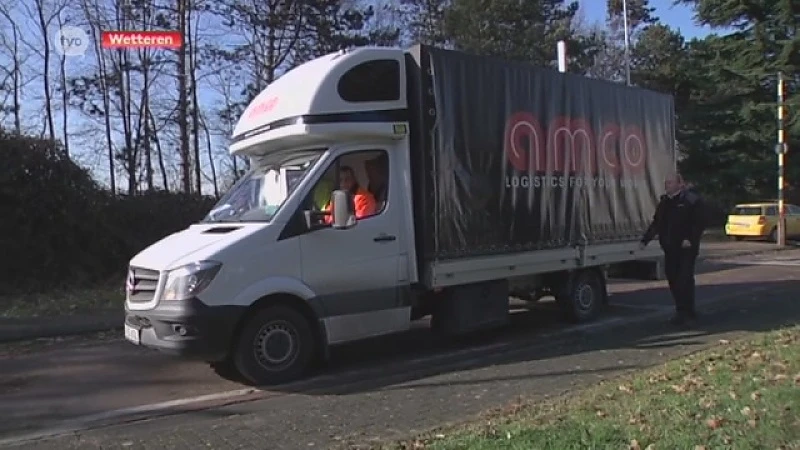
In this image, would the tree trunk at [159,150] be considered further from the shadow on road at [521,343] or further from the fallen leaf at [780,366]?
the fallen leaf at [780,366]

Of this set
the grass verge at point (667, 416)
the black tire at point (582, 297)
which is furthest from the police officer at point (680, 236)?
the grass verge at point (667, 416)

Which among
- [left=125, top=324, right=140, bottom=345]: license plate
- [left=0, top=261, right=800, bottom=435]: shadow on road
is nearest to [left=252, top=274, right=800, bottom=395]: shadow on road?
[left=0, top=261, right=800, bottom=435]: shadow on road

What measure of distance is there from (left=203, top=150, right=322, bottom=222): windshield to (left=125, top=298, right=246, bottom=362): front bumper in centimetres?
108

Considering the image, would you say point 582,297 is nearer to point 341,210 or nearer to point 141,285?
point 341,210

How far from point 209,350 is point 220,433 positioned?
1219mm

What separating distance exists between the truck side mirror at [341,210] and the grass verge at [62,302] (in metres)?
7.82

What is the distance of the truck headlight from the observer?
22.6 feet

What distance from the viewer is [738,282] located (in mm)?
15945

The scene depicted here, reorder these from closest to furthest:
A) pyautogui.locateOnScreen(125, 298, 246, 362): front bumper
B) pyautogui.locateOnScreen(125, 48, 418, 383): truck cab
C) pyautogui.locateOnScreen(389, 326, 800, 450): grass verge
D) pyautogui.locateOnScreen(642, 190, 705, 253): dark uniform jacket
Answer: pyautogui.locateOnScreen(389, 326, 800, 450): grass verge
pyautogui.locateOnScreen(125, 298, 246, 362): front bumper
pyautogui.locateOnScreen(125, 48, 418, 383): truck cab
pyautogui.locateOnScreen(642, 190, 705, 253): dark uniform jacket

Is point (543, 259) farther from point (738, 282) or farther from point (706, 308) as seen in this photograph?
point (738, 282)

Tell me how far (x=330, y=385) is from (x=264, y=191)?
2.14m

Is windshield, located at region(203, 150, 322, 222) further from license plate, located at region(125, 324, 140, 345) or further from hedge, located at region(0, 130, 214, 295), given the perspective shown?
hedge, located at region(0, 130, 214, 295)

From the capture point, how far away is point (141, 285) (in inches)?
289

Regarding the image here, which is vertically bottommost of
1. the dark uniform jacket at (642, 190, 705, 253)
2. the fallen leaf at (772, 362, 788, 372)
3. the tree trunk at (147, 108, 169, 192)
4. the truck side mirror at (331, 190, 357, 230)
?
the fallen leaf at (772, 362, 788, 372)
